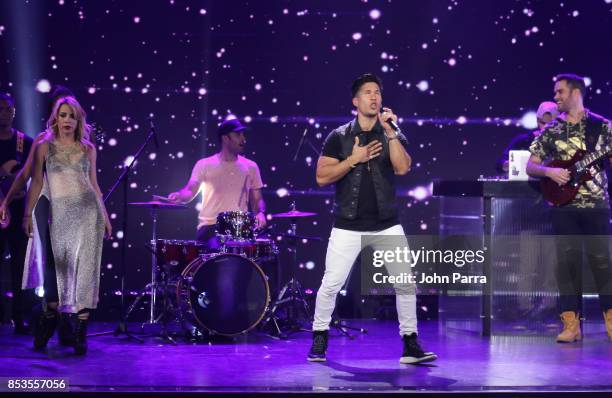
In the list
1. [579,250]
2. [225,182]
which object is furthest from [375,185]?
[225,182]

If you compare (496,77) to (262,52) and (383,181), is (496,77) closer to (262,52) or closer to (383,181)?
(262,52)

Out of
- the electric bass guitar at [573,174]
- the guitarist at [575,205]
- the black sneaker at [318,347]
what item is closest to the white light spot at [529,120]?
the guitarist at [575,205]

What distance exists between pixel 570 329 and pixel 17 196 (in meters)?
4.94

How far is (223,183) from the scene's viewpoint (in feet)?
25.8

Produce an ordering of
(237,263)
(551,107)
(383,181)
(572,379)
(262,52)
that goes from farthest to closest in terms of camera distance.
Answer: (262,52) < (551,107) < (237,263) < (383,181) < (572,379)

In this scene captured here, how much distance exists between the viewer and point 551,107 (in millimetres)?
8125

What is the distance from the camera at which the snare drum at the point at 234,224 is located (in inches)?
278

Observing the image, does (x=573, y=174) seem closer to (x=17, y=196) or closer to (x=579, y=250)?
(x=579, y=250)

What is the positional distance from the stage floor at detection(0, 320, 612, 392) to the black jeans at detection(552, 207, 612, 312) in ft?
1.29

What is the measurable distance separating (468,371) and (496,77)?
4.46 metres

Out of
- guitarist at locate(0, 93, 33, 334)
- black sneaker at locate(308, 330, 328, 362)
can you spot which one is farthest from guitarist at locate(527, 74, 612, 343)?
guitarist at locate(0, 93, 33, 334)

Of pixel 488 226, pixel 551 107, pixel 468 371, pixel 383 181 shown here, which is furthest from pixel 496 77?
pixel 468 371

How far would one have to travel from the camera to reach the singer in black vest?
5578mm

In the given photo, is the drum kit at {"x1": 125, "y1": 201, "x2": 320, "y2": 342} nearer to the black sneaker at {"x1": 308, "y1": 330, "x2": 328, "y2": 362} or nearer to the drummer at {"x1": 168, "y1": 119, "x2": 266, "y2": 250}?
the drummer at {"x1": 168, "y1": 119, "x2": 266, "y2": 250}
